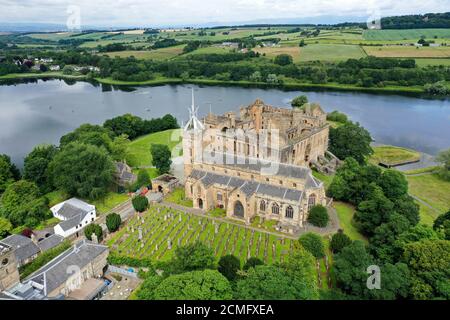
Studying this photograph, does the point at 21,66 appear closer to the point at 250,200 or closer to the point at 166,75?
the point at 166,75

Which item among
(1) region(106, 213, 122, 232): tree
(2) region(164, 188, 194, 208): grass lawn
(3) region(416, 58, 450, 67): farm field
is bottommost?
(2) region(164, 188, 194, 208): grass lawn

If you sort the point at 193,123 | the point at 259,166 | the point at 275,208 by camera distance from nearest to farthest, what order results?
the point at 275,208, the point at 259,166, the point at 193,123

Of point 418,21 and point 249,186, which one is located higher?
point 418,21

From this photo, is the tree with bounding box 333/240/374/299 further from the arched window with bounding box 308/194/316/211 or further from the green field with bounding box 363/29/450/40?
the green field with bounding box 363/29/450/40

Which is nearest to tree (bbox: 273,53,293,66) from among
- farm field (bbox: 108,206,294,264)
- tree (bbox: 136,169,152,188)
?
tree (bbox: 136,169,152,188)

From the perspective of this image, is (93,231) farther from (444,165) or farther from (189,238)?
(444,165)

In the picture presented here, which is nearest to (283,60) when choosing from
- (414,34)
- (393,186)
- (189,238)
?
(414,34)
